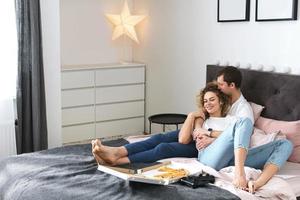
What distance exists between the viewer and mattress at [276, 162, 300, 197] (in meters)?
2.38

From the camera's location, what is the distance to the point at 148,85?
4.67 m

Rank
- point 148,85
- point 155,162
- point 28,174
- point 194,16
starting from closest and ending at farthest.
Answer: point 28,174 → point 155,162 → point 194,16 → point 148,85

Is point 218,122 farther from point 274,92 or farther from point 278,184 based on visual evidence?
point 278,184

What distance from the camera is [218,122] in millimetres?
2908

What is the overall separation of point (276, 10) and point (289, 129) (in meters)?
0.92

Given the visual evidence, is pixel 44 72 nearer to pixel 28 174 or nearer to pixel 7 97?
pixel 7 97

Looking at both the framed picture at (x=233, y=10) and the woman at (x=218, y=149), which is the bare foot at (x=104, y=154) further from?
the framed picture at (x=233, y=10)

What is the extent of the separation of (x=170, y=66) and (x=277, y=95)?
1.50 metres

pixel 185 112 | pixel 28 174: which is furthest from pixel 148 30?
pixel 28 174

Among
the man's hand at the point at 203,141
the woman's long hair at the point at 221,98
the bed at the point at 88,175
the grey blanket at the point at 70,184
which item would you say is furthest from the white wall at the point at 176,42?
the grey blanket at the point at 70,184

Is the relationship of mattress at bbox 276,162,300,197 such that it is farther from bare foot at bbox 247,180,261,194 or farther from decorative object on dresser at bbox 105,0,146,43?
decorative object on dresser at bbox 105,0,146,43

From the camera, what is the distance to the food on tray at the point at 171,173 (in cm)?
235

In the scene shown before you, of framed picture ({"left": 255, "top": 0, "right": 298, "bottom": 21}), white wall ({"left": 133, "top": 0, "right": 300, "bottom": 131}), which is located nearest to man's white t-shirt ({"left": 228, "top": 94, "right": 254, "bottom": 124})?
white wall ({"left": 133, "top": 0, "right": 300, "bottom": 131})

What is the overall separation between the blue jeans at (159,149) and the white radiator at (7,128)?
4.26 ft
